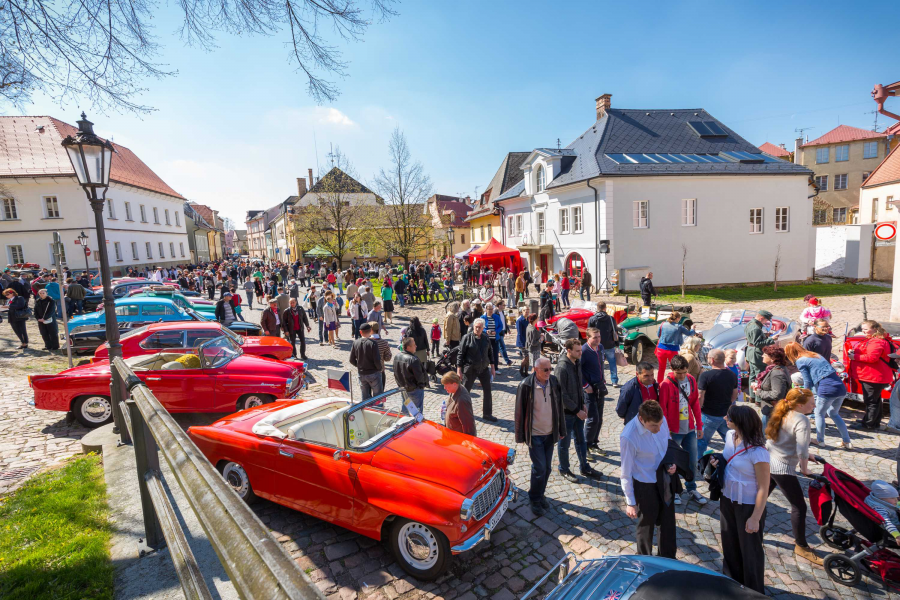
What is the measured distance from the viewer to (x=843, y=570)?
14.0 feet

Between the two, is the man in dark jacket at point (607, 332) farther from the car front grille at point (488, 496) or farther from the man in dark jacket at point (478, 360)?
the car front grille at point (488, 496)

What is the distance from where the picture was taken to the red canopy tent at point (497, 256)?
87.4 ft

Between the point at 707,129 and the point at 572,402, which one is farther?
the point at 707,129

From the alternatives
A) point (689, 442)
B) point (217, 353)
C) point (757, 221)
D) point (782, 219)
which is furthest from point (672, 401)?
point (782, 219)

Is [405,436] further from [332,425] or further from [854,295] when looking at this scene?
[854,295]

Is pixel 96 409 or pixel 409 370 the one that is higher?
pixel 409 370

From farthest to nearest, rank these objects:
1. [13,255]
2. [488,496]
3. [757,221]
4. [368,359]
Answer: [13,255], [757,221], [368,359], [488,496]

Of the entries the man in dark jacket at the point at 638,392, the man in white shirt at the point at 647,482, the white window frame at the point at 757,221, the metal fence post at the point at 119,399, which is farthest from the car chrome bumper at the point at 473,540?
the white window frame at the point at 757,221

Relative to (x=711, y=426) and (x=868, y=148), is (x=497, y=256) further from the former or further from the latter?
(x=868, y=148)

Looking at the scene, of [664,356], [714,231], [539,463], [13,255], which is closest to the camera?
[539,463]

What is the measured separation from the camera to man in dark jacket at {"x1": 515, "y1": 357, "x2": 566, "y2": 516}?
5.68 metres

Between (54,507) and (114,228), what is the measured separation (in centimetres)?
3843

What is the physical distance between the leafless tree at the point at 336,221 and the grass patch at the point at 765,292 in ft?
67.3

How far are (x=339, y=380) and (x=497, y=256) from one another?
77.9 feet
